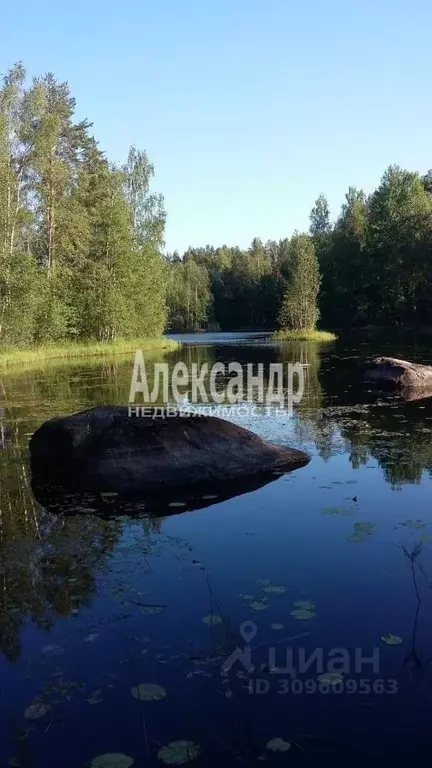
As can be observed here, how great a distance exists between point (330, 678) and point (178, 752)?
1.23m

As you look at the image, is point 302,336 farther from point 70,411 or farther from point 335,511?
point 335,511

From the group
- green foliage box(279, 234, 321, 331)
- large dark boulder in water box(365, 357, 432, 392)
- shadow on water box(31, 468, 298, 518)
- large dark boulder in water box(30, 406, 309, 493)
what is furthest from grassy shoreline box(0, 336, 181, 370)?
shadow on water box(31, 468, 298, 518)

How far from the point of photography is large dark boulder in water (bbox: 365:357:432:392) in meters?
20.2

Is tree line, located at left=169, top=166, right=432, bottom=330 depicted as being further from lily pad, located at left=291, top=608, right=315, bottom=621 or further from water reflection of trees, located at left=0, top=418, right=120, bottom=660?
lily pad, located at left=291, top=608, right=315, bottom=621

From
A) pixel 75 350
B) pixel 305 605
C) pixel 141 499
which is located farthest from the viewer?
pixel 75 350

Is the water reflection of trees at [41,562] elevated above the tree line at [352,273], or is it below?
below

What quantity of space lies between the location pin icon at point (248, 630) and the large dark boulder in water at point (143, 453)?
4.19 m

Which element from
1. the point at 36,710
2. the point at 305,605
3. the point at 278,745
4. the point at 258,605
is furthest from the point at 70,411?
the point at 278,745

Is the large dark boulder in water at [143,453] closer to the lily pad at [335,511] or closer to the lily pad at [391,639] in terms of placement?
the lily pad at [335,511]

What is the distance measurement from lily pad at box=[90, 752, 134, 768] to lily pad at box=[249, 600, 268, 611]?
6.14 ft

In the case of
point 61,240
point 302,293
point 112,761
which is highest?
point 61,240

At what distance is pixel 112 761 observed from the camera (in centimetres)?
358

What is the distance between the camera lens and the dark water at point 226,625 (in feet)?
12.4

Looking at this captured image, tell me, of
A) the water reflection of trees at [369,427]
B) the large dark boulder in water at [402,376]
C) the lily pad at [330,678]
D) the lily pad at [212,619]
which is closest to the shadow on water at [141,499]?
the water reflection of trees at [369,427]
